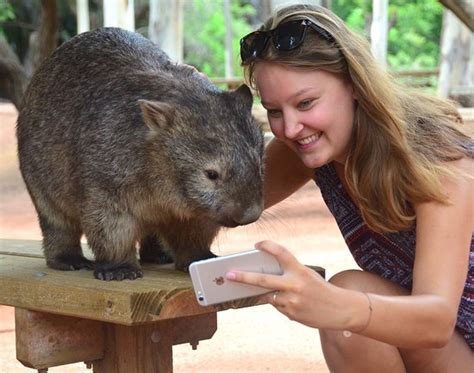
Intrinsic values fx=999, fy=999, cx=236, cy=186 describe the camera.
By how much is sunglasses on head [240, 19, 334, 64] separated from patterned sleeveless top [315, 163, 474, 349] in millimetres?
449

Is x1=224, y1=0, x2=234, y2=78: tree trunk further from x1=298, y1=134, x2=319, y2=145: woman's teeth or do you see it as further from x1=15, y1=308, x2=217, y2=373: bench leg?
x1=298, y1=134, x2=319, y2=145: woman's teeth

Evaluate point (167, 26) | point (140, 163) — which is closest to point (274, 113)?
point (140, 163)

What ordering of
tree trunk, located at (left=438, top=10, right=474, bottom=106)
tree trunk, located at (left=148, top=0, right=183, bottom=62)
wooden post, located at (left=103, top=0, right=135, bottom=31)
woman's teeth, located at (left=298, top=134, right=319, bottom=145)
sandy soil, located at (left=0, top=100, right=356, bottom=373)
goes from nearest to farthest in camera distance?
woman's teeth, located at (left=298, top=134, right=319, bottom=145), sandy soil, located at (left=0, top=100, right=356, bottom=373), wooden post, located at (left=103, top=0, right=135, bottom=31), tree trunk, located at (left=148, top=0, right=183, bottom=62), tree trunk, located at (left=438, top=10, right=474, bottom=106)

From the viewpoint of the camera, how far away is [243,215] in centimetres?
221

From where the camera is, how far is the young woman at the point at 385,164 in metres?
2.12

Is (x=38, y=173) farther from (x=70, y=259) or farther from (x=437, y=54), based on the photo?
(x=437, y=54)

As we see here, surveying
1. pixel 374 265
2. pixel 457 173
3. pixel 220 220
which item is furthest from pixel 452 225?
pixel 220 220

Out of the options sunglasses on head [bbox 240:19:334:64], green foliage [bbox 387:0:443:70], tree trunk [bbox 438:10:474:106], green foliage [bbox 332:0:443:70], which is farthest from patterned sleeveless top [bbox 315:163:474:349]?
green foliage [bbox 387:0:443:70]

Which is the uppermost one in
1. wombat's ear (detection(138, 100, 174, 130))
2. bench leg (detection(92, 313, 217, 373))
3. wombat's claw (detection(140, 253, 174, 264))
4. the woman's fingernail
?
wombat's ear (detection(138, 100, 174, 130))

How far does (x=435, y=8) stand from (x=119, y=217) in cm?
1961

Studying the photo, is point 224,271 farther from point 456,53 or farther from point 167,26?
point 456,53

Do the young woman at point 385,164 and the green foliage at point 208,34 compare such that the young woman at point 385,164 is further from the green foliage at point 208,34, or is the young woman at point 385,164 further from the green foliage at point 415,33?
the green foliage at point 415,33

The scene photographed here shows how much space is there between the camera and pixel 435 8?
21.1m

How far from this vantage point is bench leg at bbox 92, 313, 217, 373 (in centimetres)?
239
